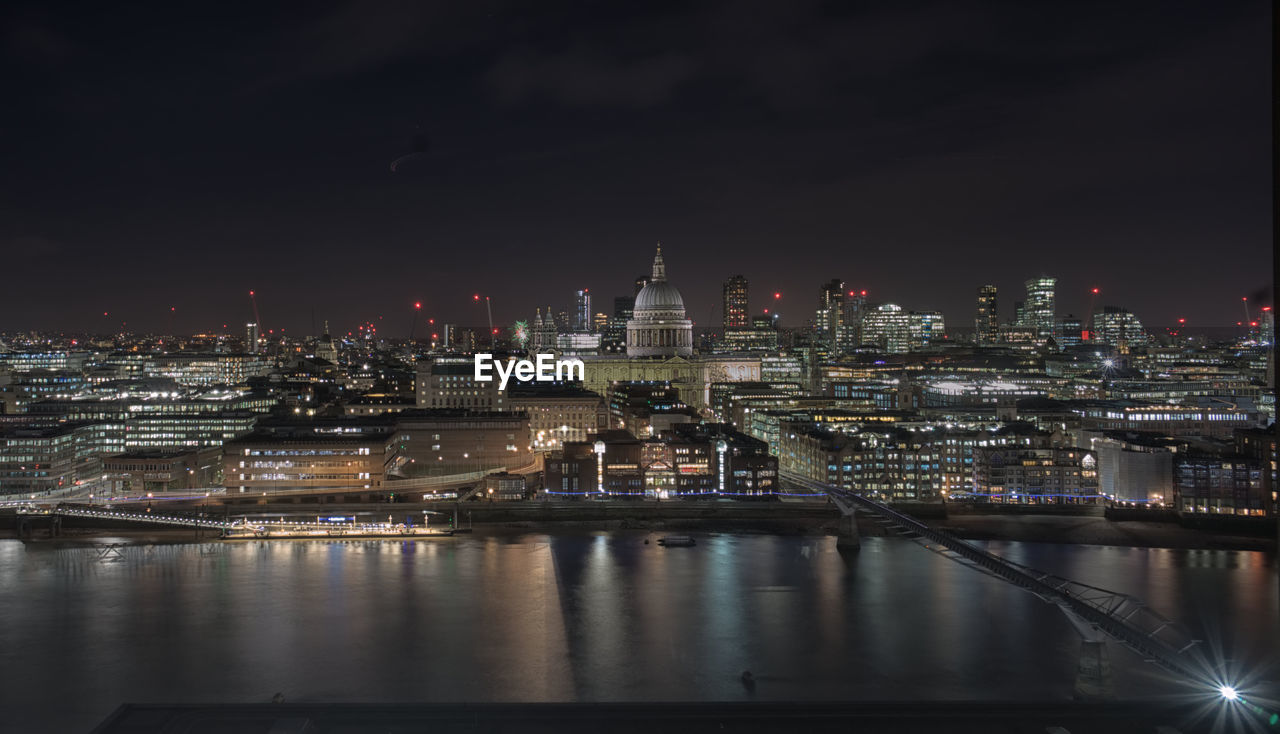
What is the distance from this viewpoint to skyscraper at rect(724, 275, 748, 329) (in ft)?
264

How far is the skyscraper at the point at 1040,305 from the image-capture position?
238 feet

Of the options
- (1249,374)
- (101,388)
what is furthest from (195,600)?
(1249,374)

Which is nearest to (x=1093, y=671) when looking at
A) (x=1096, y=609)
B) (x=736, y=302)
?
(x=1096, y=609)

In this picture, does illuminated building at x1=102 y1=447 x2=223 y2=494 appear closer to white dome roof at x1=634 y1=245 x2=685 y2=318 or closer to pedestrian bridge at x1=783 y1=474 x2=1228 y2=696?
pedestrian bridge at x1=783 y1=474 x2=1228 y2=696

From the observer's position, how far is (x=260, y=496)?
2222cm

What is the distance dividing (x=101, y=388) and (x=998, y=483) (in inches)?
1306

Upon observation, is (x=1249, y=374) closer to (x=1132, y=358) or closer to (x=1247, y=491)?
(x=1132, y=358)

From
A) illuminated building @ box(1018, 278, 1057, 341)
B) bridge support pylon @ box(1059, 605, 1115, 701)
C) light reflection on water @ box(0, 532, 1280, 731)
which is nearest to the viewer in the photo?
bridge support pylon @ box(1059, 605, 1115, 701)

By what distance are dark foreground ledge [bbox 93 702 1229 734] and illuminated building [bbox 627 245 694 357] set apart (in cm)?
3367

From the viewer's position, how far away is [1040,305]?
73875mm

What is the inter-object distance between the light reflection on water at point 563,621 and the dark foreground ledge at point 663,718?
52.5 inches

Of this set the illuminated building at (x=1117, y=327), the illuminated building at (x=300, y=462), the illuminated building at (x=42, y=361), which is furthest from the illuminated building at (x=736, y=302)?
the illuminated building at (x=300, y=462)

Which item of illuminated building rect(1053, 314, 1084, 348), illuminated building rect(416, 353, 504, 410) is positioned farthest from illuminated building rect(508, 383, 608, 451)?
illuminated building rect(1053, 314, 1084, 348)

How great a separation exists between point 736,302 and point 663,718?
238 feet
